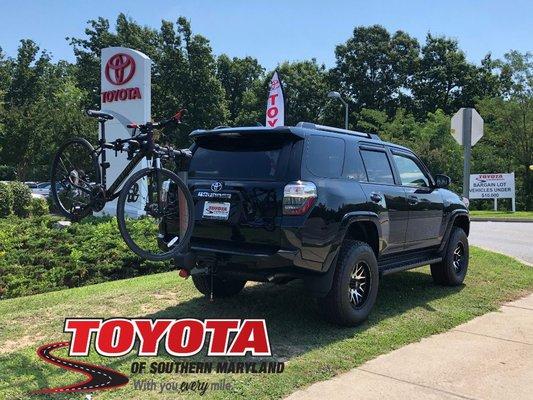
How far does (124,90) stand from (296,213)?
1217cm

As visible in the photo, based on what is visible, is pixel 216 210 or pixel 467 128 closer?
pixel 216 210

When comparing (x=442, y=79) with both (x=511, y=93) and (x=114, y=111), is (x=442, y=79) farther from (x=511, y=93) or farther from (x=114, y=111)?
(x=114, y=111)

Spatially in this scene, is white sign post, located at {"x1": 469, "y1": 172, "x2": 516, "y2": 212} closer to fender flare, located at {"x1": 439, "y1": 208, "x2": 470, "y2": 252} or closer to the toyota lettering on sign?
the toyota lettering on sign

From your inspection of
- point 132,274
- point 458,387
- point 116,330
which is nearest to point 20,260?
point 132,274

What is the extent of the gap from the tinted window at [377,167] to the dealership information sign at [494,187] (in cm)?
2394

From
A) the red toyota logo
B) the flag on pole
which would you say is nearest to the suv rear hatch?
the flag on pole

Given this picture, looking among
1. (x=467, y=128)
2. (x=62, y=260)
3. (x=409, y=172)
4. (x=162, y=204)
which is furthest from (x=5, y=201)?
(x=409, y=172)

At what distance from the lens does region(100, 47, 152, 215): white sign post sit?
1531cm

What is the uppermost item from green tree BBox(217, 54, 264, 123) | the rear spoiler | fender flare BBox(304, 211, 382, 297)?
green tree BBox(217, 54, 264, 123)

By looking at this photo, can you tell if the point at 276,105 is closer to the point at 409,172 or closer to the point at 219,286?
the point at 409,172

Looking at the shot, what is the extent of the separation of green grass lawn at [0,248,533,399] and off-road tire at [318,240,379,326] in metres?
0.14

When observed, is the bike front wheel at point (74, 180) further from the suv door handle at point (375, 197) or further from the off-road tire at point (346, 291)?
the suv door handle at point (375, 197)

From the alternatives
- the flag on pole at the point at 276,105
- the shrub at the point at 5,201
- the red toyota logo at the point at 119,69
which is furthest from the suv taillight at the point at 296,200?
the shrub at the point at 5,201

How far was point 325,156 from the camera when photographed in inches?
210
